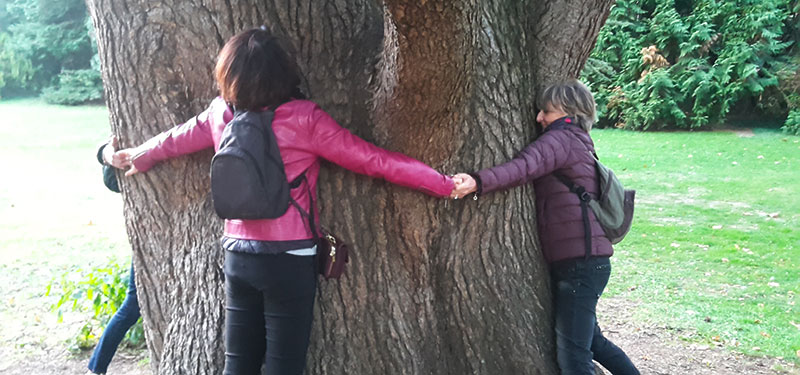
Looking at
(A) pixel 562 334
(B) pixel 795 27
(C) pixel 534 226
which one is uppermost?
(B) pixel 795 27

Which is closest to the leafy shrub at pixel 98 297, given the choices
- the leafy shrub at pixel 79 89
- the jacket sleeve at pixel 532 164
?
the jacket sleeve at pixel 532 164

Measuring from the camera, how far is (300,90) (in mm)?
3084

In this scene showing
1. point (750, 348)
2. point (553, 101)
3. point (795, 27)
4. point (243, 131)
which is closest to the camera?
point (243, 131)

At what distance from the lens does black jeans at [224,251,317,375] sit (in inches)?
106

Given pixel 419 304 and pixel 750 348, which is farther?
pixel 750 348

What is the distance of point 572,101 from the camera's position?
3.35 metres

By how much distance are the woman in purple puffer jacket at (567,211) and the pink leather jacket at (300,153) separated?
15.8 inches

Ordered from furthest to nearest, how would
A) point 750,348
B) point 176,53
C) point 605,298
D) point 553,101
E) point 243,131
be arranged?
1. point 605,298
2. point 750,348
3. point 553,101
4. point 176,53
5. point 243,131

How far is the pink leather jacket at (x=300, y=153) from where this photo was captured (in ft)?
9.04

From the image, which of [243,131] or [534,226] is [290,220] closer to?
[243,131]

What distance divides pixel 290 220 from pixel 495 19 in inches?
55.2

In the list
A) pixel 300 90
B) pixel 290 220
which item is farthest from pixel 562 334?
pixel 300 90

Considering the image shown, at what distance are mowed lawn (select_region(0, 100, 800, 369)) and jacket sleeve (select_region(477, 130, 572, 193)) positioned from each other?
2.68 m

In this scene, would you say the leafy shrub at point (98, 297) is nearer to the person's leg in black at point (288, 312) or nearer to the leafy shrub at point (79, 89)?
the person's leg in black at point (288, 312)
